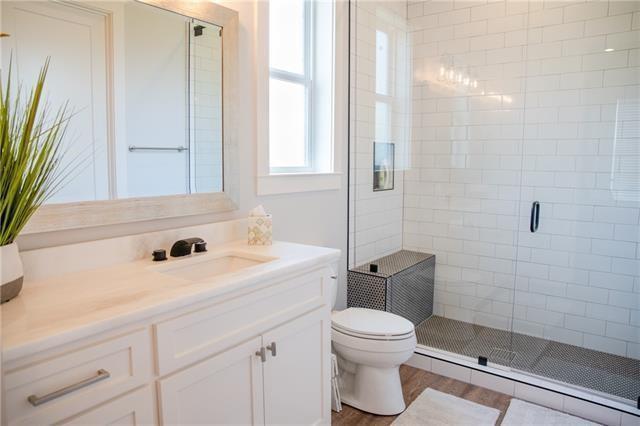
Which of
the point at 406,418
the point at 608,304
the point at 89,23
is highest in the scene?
the point at 89,23

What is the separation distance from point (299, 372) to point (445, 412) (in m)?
1.07

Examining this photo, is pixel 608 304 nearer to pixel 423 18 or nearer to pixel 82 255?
pixel 423 18

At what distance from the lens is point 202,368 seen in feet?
4.55

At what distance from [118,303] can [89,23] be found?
3.32 feet

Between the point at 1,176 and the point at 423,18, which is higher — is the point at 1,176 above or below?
below

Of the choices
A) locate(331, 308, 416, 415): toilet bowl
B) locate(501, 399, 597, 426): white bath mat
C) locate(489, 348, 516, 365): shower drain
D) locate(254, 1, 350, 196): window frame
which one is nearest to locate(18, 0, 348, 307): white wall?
locate(254, 1, 350, 196): window frame

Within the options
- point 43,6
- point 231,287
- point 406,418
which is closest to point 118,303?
point 231,287

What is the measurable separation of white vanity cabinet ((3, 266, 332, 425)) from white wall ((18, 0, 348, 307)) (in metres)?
0.58

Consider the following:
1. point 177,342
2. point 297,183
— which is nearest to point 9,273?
point 177,342

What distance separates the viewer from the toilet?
92.4 inches

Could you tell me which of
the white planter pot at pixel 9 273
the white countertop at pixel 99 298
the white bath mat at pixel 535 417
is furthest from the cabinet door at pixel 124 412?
the white bath mat at pixel 535 417

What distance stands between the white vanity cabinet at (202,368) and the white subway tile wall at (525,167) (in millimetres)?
1357

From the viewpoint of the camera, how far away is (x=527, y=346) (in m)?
3.08

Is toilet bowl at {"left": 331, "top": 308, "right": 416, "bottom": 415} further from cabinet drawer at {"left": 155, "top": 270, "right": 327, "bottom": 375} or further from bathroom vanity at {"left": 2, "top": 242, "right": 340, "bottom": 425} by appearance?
cabinet drawer at {"left": 155, "top": 270, "right": 327, "bottom": 375}
